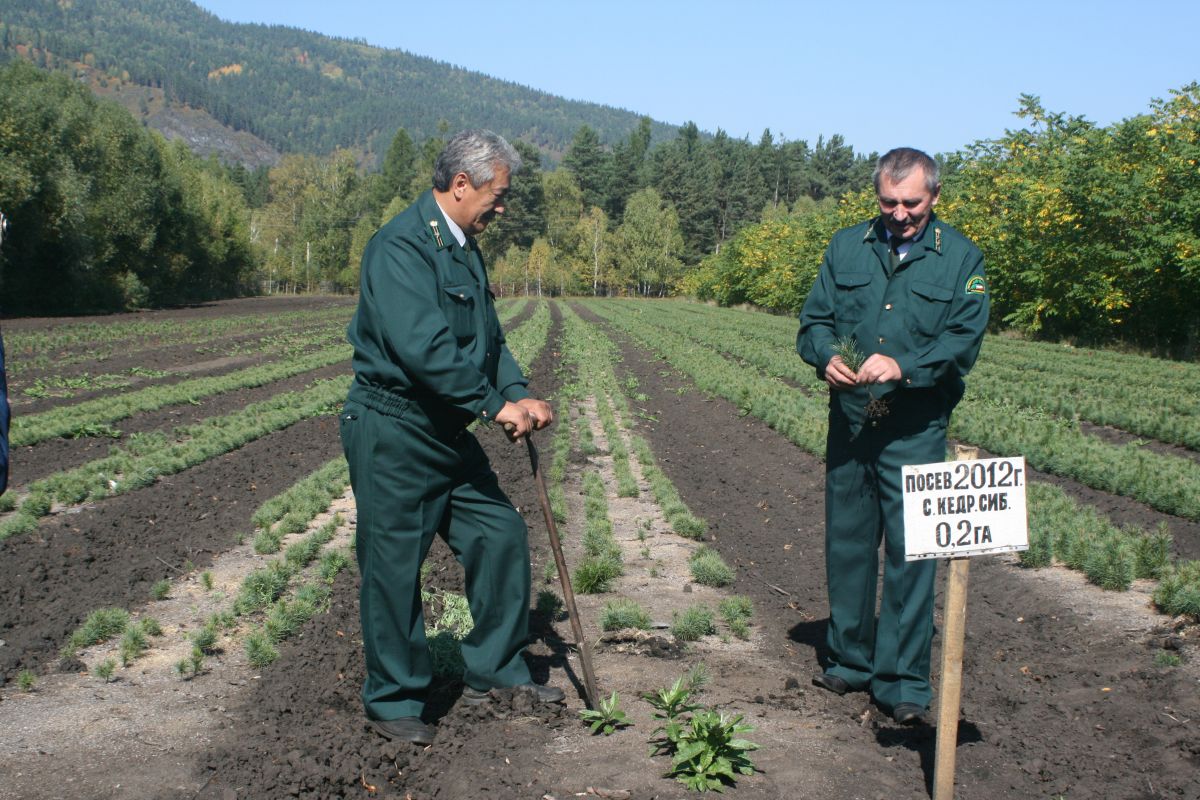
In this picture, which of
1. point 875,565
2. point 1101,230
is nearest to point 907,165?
point 875,565

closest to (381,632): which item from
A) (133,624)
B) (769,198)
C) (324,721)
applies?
(324,721)

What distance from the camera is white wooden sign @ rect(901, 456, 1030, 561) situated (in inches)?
146

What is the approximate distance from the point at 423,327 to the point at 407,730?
1639 mm

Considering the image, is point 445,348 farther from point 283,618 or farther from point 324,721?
point 283,618

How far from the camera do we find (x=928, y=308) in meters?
4.58

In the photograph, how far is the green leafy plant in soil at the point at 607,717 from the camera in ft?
14.3

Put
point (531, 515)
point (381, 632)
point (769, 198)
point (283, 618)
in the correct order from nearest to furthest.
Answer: point (381, 632), point (283, 618), point (531, 515), point (769, 198)

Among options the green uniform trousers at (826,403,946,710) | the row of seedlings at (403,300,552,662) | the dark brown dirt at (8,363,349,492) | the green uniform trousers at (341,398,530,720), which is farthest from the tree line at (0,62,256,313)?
the green uniform trousers at (826,403,946,710)

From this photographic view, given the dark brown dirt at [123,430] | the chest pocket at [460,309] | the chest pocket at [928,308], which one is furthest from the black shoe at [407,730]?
the dark brown dirt at [123,430]

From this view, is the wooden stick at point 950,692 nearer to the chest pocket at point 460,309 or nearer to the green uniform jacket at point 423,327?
the green uniform jacket at point 423,327

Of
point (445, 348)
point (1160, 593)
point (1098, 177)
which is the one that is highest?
point (1098, 177)

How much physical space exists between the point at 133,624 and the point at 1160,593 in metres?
5.87

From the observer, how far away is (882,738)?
450cm

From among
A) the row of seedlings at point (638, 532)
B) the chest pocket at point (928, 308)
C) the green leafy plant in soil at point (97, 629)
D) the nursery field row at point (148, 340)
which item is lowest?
the nursery field row at point (148, 340)
